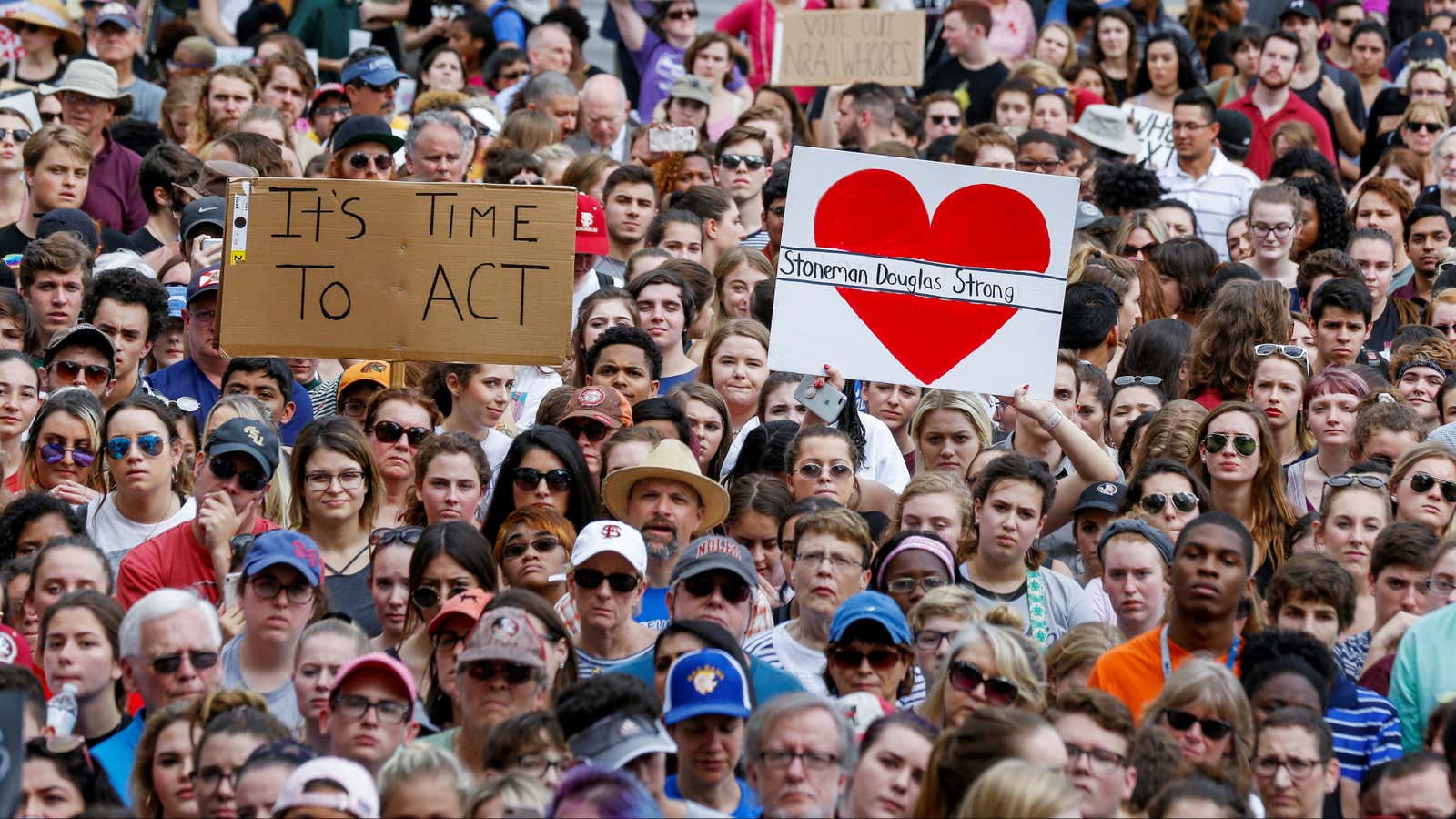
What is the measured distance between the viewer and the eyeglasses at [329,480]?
9.25 metres

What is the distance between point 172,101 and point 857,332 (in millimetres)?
5829

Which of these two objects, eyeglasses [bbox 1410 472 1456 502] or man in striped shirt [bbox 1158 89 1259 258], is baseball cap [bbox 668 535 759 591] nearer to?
eyeglasses [bbox 1410 472 1456 502]

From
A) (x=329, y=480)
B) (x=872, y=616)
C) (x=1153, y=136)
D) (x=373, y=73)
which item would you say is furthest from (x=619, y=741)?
(x=1153, y=136)

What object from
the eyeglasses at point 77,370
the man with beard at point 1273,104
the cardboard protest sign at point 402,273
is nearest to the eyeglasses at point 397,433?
the cardboard protest sign at point 402,273

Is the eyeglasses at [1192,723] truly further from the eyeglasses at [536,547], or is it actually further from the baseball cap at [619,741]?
the eyeglasses at [536,547]

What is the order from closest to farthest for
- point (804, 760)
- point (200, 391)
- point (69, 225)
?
point (804, 760)
point (200, 391)
point (69, 225)

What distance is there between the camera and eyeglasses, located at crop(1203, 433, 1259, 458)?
973cm

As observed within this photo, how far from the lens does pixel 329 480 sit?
9250 millimetres

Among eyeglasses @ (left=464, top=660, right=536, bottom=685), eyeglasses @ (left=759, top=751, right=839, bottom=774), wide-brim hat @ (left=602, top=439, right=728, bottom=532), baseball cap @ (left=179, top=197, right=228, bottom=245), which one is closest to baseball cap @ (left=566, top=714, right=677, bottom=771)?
eyeglasses @ (left=759, top=751, right=839, bottom=774)

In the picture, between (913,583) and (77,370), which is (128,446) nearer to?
(77,370)

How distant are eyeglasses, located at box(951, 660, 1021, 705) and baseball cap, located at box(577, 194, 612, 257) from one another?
4836 mm

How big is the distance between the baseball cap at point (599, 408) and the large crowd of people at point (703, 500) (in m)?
0.02

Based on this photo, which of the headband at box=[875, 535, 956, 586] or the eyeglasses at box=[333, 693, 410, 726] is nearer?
the eyeglasses at box=[333, 693, 410, 726]

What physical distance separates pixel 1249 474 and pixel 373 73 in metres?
6.67
